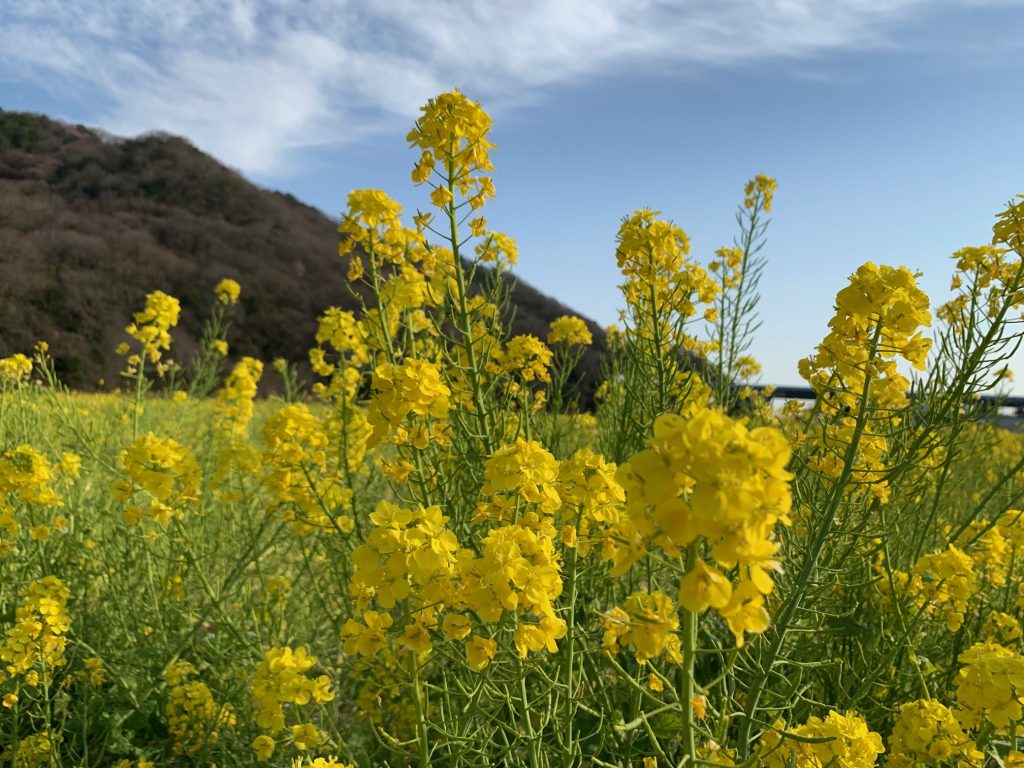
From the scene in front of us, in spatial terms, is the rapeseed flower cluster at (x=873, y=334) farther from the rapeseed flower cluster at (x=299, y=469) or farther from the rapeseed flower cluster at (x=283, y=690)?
the rapeseed flower cluster at (x=299, y=469)

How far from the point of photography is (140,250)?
628 inches

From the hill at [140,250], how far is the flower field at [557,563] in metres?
7.90

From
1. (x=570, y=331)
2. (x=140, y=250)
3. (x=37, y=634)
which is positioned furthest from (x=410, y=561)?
(x=140, y=250)

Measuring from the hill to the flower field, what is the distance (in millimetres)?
7905

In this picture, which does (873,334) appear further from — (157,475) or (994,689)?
(157,475)

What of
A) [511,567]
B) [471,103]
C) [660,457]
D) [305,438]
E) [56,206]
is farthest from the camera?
[56,206]

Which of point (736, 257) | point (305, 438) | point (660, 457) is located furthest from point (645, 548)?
point (736, 257)

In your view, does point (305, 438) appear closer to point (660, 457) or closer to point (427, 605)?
point (427, 605)

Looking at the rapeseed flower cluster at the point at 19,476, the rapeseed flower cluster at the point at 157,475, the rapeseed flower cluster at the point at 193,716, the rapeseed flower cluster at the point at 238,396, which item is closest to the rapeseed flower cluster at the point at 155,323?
the rapeseed flower cluster at the point at 238,396

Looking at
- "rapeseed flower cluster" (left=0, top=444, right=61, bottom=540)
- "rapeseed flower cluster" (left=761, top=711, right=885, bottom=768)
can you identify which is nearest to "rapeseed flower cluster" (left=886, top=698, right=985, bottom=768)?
"rapeseed flower cluster" (left=761, top=711, right=885, bottom=768)

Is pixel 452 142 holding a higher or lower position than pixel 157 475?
higher

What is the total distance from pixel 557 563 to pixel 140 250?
56.8 feet

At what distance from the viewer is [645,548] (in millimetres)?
913

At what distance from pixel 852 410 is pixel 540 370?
4.53 feet
